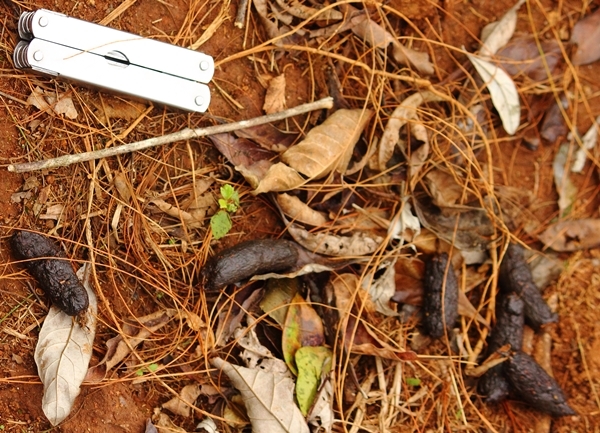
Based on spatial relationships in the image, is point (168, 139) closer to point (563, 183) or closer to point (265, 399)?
point (265, 399)

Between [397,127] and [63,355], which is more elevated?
[397,127]

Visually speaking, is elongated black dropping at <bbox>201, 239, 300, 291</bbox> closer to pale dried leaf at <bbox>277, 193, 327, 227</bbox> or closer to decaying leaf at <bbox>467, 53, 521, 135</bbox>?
pale dried leaf at <bbox>277, 193, 327, 227</bbox>

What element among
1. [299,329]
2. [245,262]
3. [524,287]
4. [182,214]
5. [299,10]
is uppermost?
[299,10]

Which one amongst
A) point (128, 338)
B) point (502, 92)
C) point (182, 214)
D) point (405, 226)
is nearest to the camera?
point (128, 338)

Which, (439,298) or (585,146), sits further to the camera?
(585,146)

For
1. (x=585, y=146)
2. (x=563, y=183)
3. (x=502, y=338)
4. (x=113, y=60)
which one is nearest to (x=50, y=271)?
(x=113, y=60)

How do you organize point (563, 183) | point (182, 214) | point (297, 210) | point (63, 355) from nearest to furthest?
Answer: point (63, 355)
point (182, 214)
point (297, 210)
point (563, 183)
